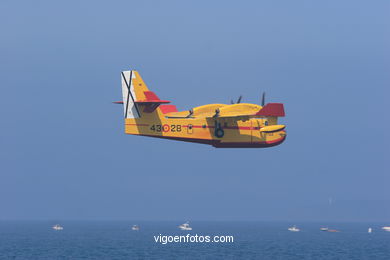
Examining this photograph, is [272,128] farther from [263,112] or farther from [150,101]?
[150,101]

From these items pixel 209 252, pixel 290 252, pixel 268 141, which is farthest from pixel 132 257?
pixel 268 141

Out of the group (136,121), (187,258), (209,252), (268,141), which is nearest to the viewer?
(136,121)

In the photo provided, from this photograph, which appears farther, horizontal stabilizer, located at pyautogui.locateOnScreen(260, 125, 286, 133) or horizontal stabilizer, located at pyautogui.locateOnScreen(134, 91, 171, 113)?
horizontal stabilizer, located at pyautogui.locateOnScreen(260, 125, 286, 133)

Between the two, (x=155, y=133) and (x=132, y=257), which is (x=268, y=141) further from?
(x=132, y=257)

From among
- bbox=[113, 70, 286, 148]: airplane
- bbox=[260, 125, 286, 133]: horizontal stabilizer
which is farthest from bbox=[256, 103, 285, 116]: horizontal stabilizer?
bbox=[260, 125, 286, 133]: horizontal stabilizer

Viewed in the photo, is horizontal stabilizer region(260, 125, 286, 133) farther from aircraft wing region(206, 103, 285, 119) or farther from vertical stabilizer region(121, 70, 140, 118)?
vertical stabilizer region(121, 70, 140, 118)

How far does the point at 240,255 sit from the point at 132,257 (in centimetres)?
3146

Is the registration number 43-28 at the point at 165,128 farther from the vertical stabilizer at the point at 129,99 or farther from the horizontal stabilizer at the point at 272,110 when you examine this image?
the horizontal stabilizer at the point at 272,110

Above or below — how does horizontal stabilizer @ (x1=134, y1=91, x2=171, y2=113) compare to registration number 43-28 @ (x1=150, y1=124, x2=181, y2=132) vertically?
above

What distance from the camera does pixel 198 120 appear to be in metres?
67.8

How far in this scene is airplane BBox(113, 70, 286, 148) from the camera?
2628 inches

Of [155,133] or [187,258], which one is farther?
[187,258]

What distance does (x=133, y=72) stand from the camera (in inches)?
2660

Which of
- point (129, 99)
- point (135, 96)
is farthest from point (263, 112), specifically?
point (129, 99)
